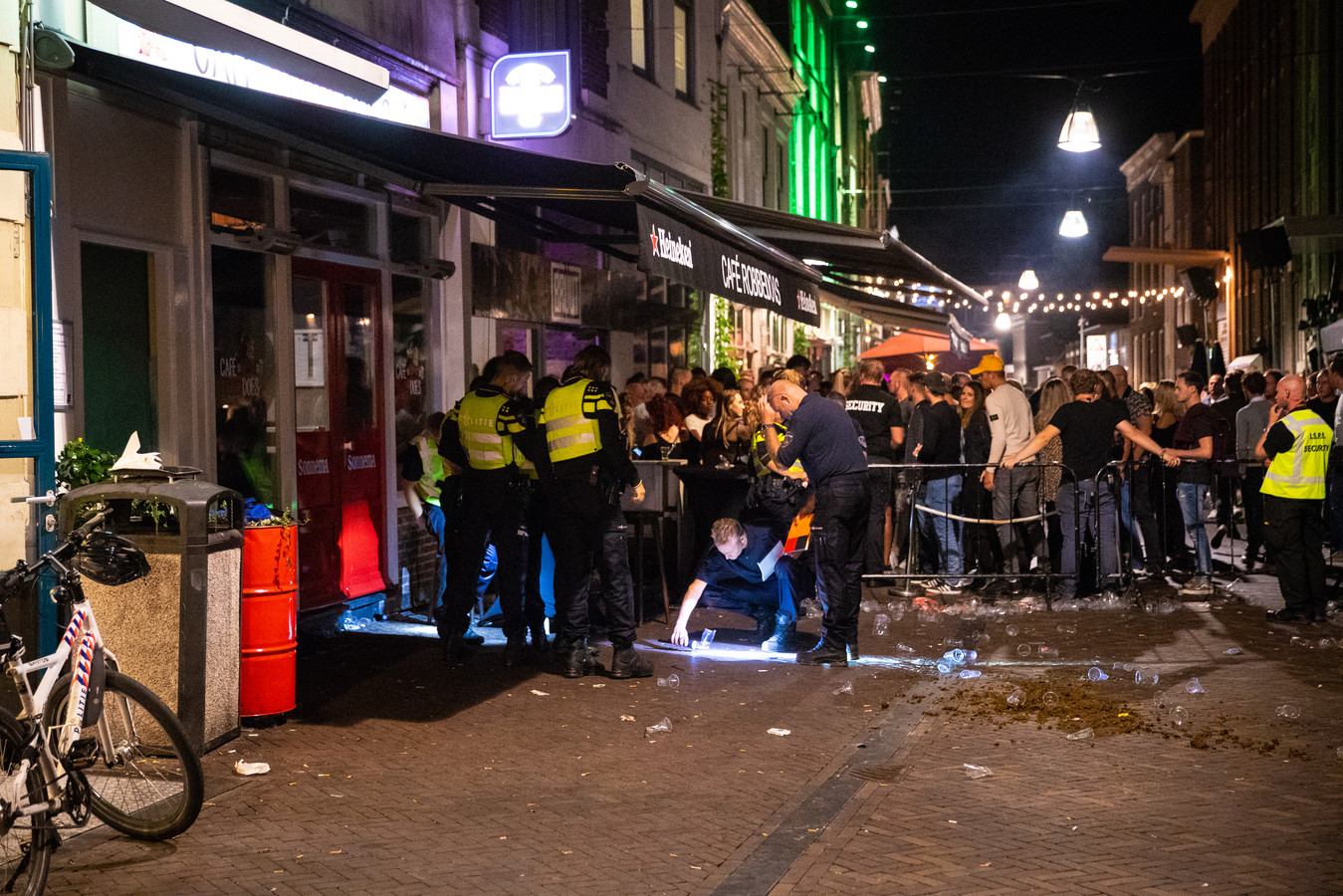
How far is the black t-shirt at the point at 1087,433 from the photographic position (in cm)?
1195

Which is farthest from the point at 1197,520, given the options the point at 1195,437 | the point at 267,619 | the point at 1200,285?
the point at 1200,285

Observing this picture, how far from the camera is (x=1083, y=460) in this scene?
39.4ft

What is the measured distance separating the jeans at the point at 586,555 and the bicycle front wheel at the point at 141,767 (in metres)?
3.58

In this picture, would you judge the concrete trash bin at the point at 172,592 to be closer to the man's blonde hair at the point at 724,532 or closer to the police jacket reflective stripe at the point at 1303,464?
the man's blonde hair at the point at 724,532

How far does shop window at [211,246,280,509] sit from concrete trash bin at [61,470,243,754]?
2.93 meters

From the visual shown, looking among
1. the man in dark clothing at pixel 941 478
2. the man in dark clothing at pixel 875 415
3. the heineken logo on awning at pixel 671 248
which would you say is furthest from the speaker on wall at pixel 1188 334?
the heineken logo on awning at pixel 671 248

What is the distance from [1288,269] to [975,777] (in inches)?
1188

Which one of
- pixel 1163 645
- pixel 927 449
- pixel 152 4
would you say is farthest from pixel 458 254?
pixel 1163 645

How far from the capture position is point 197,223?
9.20 metres

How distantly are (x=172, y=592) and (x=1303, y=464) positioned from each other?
8059 millimetres

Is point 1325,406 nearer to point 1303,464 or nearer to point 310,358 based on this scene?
point 1303,464

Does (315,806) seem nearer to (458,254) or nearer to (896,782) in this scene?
(896,782)

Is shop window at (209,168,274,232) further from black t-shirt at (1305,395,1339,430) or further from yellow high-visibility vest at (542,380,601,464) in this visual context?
black t-shirt at (1305,395,1339,430)

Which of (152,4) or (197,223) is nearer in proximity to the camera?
(152,4)
